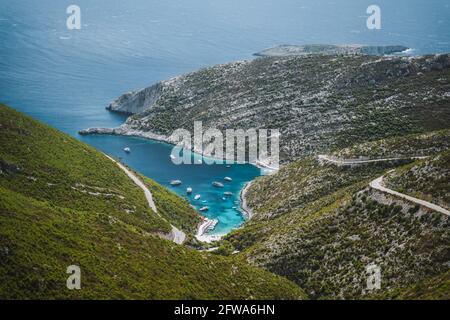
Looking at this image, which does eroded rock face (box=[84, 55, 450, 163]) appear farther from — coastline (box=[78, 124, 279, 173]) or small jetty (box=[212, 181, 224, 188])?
small jetty (box=[212, 181, 224, 188])

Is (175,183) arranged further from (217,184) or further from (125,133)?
(125,133)

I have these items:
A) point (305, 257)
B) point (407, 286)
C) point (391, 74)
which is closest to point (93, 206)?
point (305, 257)

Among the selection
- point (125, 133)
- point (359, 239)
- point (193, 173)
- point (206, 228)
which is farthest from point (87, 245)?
point (125, 133)

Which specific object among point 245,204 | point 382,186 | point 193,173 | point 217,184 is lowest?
point 245,204

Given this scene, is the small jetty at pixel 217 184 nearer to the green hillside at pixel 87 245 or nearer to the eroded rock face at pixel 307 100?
the eroded rock face at pixel 307 100

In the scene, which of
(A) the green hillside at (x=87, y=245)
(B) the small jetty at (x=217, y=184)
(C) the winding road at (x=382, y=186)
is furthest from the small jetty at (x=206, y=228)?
(C) the winding road at (x=382, y=186)
